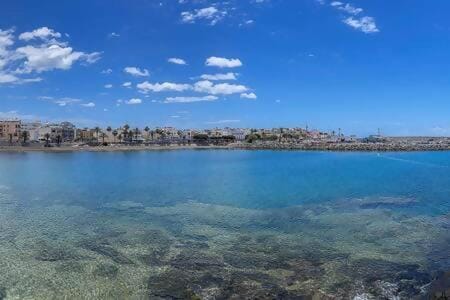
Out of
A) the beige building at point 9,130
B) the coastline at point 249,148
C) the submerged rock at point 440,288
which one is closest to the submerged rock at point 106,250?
the submerged rock at point 440,288

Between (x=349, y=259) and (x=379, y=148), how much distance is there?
473ft

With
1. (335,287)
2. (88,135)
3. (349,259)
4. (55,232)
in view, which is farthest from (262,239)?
(88,135)

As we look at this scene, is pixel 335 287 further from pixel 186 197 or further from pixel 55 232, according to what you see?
pixel 186 197

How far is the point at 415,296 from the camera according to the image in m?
14.2

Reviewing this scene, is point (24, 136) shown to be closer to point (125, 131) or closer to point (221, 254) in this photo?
point (125, 131)

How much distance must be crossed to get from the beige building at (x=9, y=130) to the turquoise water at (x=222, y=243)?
434 feet

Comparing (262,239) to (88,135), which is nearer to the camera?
(262,239)

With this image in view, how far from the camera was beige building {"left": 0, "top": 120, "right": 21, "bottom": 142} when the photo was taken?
158 metres

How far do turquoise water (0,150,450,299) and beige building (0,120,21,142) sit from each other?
132 m

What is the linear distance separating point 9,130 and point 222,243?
162 meters

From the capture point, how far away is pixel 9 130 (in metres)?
160

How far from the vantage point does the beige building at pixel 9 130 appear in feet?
518

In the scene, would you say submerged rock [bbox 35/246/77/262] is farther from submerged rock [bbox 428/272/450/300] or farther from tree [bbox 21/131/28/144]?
tree [bbox 21/131/28/144]

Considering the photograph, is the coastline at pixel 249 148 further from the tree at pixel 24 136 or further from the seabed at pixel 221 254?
the seabed at pixel 221 254
